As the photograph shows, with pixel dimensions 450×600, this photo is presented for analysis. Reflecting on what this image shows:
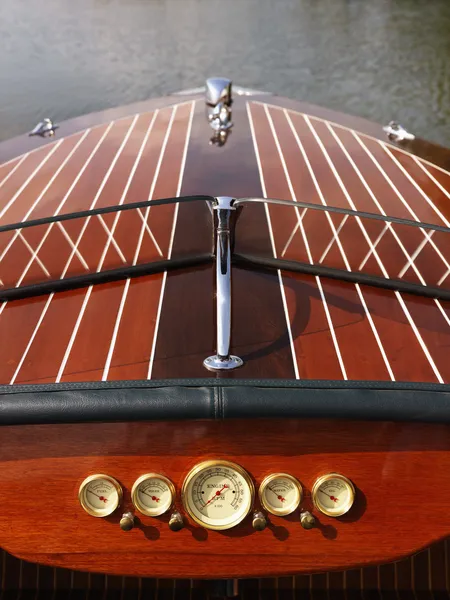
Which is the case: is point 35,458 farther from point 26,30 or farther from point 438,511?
point 26,30

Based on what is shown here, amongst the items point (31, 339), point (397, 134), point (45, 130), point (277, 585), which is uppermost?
point (45, 130)

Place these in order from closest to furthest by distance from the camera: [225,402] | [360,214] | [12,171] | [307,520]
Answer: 1. [225,402]
2. [307,520]
3. [360,214]
4. [12,171]

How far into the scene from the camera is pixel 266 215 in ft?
6.56

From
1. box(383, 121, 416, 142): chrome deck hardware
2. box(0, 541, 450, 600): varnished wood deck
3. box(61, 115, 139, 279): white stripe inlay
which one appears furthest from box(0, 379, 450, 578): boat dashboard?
box(383, 121, 416, 142): chrome deck hardware

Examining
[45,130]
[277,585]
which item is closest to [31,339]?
[277,585]

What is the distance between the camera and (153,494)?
1.32 metres

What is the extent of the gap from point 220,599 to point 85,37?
894cm

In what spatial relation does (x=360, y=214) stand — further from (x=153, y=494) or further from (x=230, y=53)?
(x=230, y=53)

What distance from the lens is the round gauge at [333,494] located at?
1289mm

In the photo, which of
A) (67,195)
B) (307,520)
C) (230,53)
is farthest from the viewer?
(230,53)

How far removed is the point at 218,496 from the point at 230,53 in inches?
330

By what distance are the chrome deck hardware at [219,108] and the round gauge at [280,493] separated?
1821 millimetres

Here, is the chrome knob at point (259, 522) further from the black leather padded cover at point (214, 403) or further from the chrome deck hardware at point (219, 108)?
the chrome deck hardware at point (219, 108)

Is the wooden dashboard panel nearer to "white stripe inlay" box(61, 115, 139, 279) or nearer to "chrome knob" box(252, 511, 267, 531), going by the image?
"chrome knob" box(252, 511, 267, 531)
